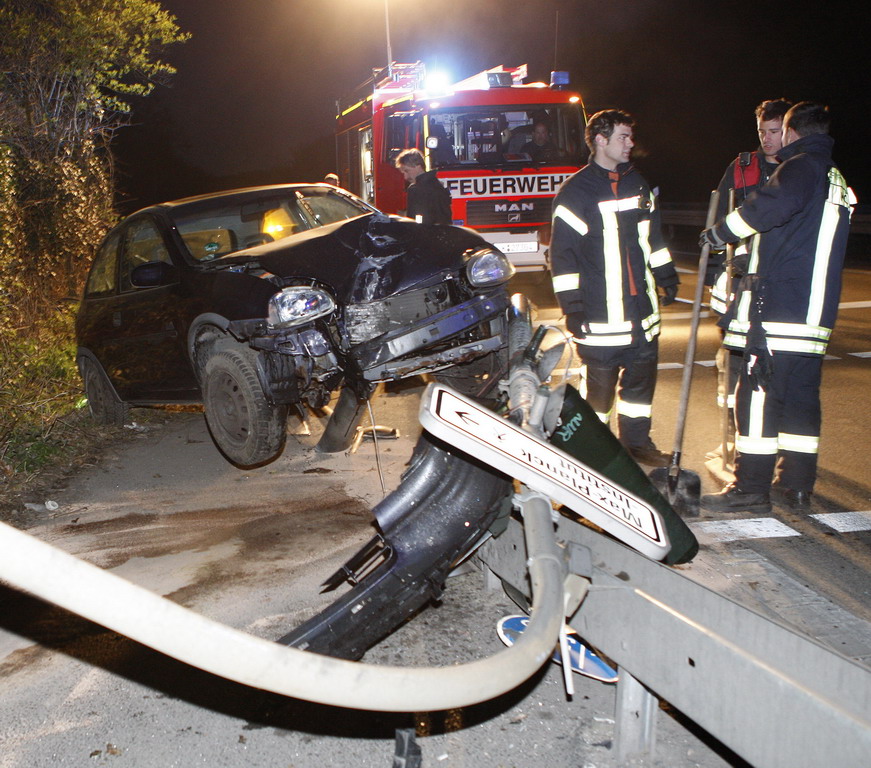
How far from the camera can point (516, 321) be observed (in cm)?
494

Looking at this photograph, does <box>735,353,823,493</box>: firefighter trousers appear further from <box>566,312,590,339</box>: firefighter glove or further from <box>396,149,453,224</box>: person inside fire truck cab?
<box>396,149,453,224</box>: person inside fire truck cab

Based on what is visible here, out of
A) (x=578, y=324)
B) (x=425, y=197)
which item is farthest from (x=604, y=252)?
(x=425, y=197)

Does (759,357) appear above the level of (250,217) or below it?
below

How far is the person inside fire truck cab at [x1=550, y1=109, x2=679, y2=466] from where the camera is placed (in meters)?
5.25

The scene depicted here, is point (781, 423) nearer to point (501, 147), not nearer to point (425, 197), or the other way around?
point (425, 197)

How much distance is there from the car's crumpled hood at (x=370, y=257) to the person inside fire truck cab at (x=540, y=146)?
793cm

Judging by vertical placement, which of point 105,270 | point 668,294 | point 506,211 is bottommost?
point 506,211

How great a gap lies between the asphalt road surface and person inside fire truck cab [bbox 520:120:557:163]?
710 cm

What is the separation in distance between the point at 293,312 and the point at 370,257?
57 cm

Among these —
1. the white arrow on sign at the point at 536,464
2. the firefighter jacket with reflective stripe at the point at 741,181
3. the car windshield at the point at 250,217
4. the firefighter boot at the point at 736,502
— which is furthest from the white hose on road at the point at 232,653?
the car windshield at the point at 250,217

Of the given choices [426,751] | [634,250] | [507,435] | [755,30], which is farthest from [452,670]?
[755,30]

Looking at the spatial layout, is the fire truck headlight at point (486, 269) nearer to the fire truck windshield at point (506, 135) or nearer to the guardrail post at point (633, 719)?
the guardrail post at point (633, 719)

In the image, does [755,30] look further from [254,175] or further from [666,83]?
[254,175]

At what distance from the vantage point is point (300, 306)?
484 centimetres
